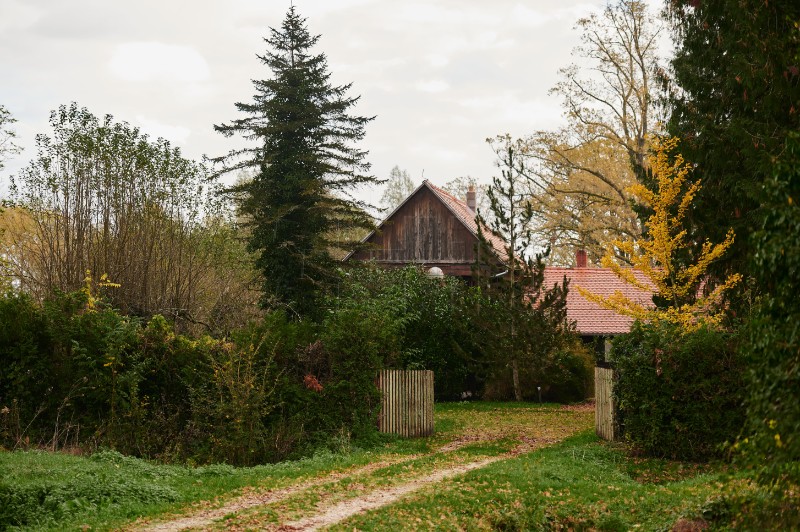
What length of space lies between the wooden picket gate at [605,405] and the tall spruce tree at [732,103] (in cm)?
428

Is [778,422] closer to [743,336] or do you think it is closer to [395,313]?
[743,336]

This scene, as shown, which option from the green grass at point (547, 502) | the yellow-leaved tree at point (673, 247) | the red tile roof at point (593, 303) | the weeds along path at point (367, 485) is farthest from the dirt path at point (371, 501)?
the red tile roof at point (593, 303)

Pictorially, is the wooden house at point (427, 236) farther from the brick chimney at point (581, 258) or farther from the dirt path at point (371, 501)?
the dirt path at point (371, 501)

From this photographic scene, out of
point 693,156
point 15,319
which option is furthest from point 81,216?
point 693,156

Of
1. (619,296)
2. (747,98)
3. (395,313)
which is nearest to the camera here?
(747,98)

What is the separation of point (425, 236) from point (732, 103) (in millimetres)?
21225

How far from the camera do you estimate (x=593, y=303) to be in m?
34.7

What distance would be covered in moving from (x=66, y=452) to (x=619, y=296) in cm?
1394

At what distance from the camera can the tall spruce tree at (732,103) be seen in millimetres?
16672

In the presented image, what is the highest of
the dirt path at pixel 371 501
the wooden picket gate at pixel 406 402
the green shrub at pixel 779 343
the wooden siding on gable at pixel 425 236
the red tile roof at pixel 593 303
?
the wooden siding on gable at pixel 425 236

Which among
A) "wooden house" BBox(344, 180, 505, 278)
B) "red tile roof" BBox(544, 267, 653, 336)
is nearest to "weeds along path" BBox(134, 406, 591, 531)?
"red tile roof" BBox(544, 267, 653, 336)

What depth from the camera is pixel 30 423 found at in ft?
51.1

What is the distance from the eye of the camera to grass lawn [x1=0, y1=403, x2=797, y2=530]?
9984 mm

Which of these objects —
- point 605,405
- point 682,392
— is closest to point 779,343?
point 682,392
